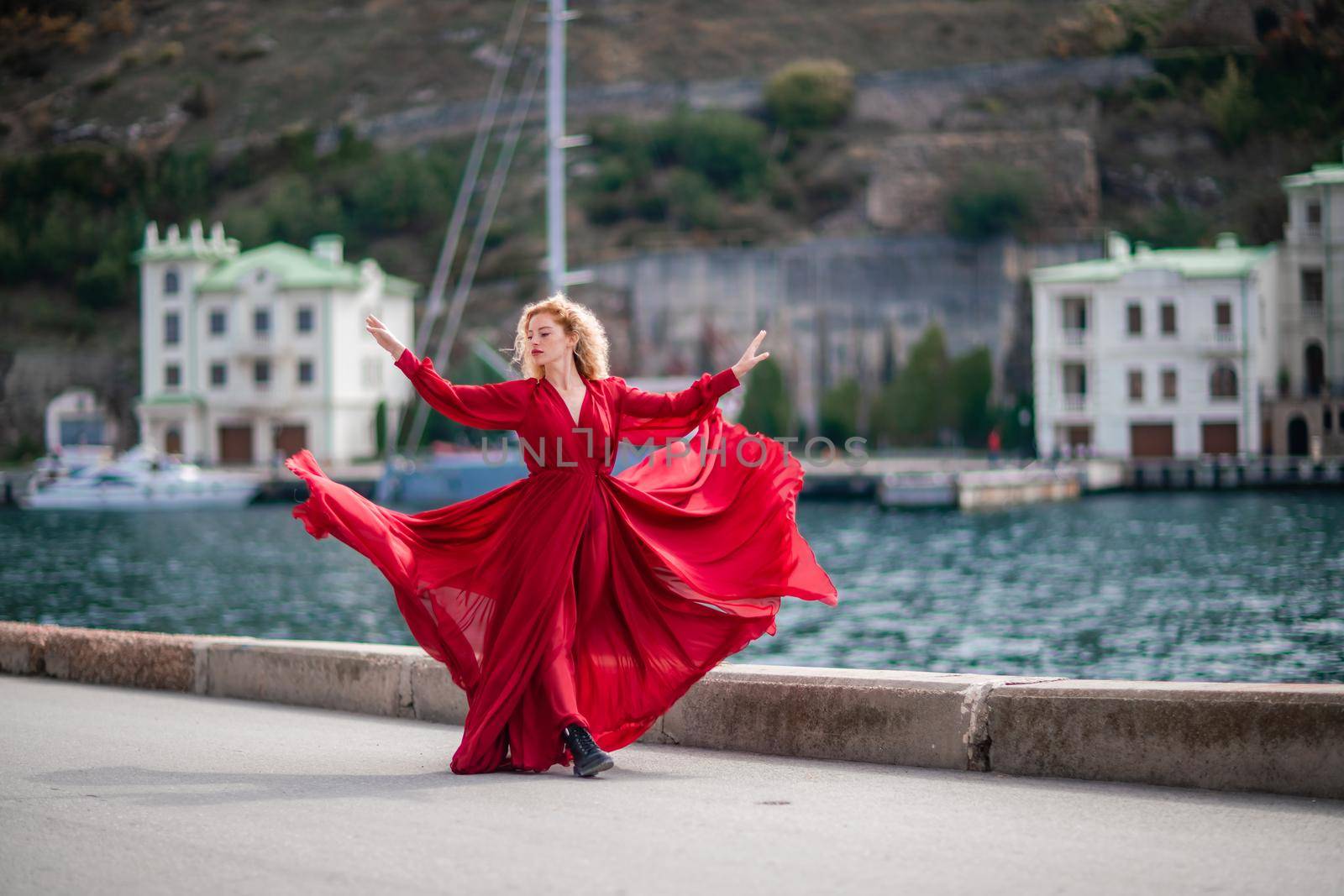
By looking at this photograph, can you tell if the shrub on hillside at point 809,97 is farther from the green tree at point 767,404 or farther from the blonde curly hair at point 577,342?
the blonde curly hair at point 577,342

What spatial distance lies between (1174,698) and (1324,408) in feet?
215

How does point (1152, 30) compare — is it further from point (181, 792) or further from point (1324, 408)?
point (181, 792)

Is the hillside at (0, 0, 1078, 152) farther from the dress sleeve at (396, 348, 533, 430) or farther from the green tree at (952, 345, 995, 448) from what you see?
the dress sleeve at (396, 348, 533, 430)

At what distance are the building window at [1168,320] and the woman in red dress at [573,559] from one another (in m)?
64.7

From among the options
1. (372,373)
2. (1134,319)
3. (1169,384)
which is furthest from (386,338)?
(372,373)

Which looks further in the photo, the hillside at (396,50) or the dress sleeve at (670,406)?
the hillside at (396,50)

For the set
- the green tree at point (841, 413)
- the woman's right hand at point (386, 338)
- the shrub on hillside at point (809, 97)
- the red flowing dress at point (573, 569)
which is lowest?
the red flowing dress at point (573, 569)

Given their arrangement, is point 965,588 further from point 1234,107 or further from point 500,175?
point 1234,107

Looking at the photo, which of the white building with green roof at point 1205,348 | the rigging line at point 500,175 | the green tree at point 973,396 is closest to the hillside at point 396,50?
the rigging line at point 500,175

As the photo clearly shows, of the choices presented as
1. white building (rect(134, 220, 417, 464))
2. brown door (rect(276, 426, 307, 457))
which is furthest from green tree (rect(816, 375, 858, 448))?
brown door (rect(276, 426, 307, 457))

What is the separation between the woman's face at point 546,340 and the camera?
732 cm

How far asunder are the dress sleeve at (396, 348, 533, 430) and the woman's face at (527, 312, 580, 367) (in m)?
0.13

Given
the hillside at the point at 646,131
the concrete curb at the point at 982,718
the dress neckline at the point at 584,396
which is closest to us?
the concrete curb at the point at 982,718

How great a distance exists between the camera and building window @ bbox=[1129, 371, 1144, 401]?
69000 mm
